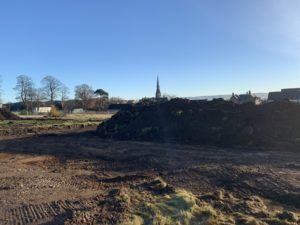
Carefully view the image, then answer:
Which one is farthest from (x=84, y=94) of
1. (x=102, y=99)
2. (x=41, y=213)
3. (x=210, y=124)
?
(x=41, y=213)

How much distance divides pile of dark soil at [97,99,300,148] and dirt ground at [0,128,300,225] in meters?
2.38

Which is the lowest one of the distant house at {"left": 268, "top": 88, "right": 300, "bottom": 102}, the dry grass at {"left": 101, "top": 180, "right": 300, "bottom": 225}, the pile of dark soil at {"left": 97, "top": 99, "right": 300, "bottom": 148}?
the dry grass at {"left": 101, "top": 180, "right": 300, "bottom": 225}

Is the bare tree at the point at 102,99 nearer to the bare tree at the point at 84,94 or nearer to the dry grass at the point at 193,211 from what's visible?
the bare tree at the point at 84,94

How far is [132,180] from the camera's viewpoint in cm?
1153

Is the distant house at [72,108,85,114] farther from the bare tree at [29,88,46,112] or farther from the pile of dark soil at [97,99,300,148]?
the pile of dark soil at [97,99,300,148]

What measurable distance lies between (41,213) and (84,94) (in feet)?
267

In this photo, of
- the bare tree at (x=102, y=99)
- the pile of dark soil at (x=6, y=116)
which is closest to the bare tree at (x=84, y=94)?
the bare tree at (x=102, y=99)

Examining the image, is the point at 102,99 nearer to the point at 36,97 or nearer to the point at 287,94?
the point at 36,97

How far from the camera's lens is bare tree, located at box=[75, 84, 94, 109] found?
8712 centimetres

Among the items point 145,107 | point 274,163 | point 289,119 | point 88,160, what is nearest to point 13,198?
point 88,160

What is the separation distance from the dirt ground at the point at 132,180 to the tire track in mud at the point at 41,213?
0.02 meters

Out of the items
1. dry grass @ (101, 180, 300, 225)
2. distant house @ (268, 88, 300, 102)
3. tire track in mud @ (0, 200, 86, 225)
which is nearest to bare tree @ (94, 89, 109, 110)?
distant house @ (268, 88, 300, 102)

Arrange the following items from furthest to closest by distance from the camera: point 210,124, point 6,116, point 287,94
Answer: point 287,94, point 6,116, point 210,124

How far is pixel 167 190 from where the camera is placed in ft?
30.2
